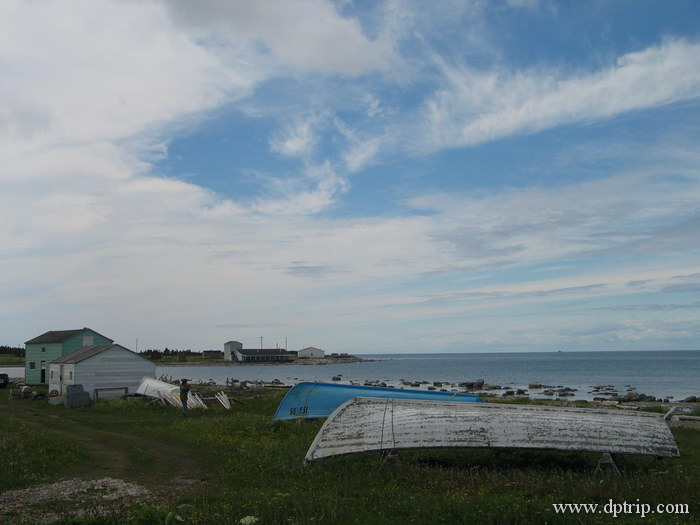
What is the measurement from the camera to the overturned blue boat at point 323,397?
23.7 meters

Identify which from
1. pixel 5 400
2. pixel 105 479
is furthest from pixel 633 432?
pixel 5 400

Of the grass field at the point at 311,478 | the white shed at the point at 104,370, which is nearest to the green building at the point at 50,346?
the white shed at the point at 104,370

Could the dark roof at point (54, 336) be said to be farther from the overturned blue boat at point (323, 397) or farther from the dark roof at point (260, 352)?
the dark roof at point (260, 352)

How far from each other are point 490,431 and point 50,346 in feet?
138

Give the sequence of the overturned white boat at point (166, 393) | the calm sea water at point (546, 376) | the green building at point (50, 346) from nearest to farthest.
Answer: the overturned white boat at point (166, 393), the green building at point (50, 346), the calm sea water at point (546, 376)

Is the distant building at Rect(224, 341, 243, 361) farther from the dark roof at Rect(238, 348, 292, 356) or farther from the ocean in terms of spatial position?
the ocean

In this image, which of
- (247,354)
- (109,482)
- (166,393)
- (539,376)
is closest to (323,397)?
(166,393)

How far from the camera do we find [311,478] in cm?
1259

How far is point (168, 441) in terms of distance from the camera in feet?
62.2

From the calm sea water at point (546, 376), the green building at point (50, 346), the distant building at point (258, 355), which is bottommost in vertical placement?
the calm sea water at point (546, 376)

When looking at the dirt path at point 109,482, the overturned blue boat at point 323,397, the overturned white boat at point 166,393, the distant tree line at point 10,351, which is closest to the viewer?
the dirt path at point 109,482

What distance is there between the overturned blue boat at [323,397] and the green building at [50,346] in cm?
2724

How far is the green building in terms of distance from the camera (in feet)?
148

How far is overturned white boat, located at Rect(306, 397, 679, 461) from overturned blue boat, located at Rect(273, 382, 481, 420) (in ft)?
29.7
